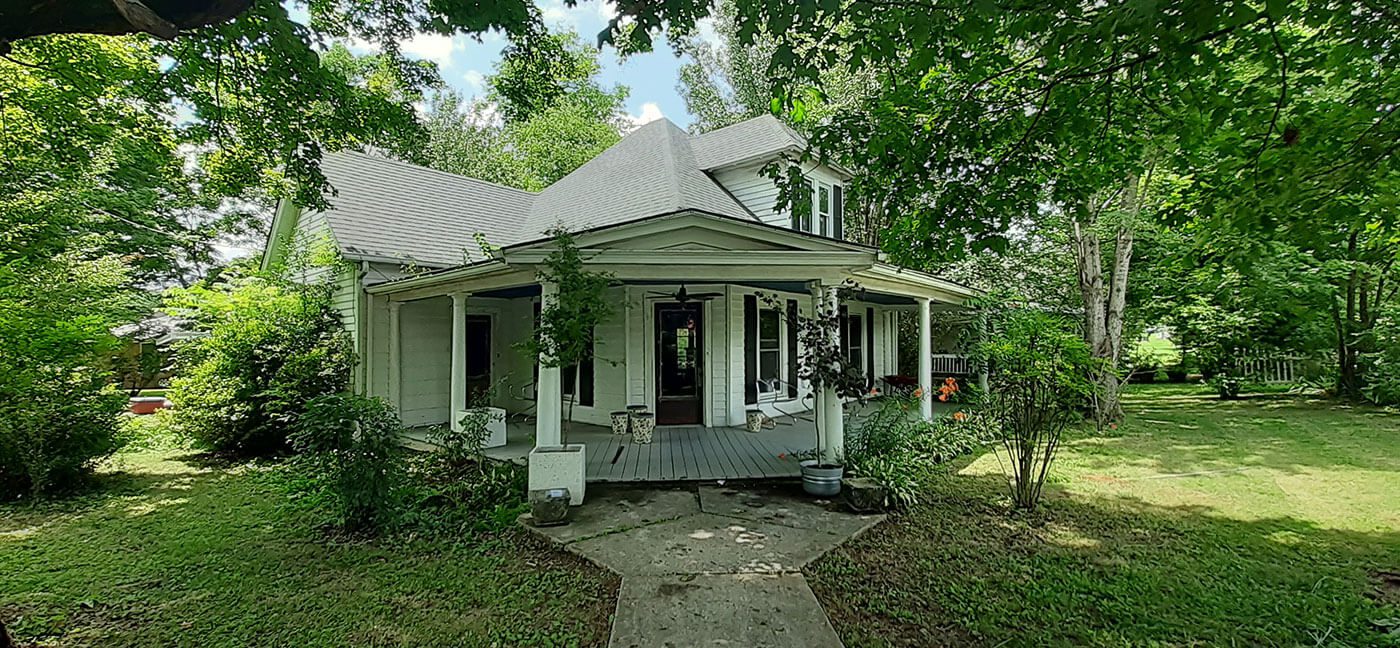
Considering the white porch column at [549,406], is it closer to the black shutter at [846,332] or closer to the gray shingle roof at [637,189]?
the gray shingle roof at [637,189]

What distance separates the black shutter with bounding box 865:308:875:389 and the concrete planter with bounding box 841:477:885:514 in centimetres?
885

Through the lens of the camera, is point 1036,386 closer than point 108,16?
No

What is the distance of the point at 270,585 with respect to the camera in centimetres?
421

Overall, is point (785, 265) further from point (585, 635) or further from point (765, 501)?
point (585, 635)

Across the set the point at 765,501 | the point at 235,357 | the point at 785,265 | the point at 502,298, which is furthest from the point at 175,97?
the point at 765,501

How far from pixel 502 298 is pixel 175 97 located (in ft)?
17.3

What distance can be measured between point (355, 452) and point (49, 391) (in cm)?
467

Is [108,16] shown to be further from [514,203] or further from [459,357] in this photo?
[514,203]

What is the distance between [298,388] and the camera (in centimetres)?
881

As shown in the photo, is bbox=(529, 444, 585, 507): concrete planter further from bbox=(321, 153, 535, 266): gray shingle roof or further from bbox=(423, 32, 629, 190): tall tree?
bbox=(423, 32, 629, 190): tall tree

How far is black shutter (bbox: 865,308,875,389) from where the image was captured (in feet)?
46.4

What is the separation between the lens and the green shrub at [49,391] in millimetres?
6383

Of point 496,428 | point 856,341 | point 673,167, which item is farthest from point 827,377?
point 856,341

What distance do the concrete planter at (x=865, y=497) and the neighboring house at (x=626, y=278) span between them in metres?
0.77
